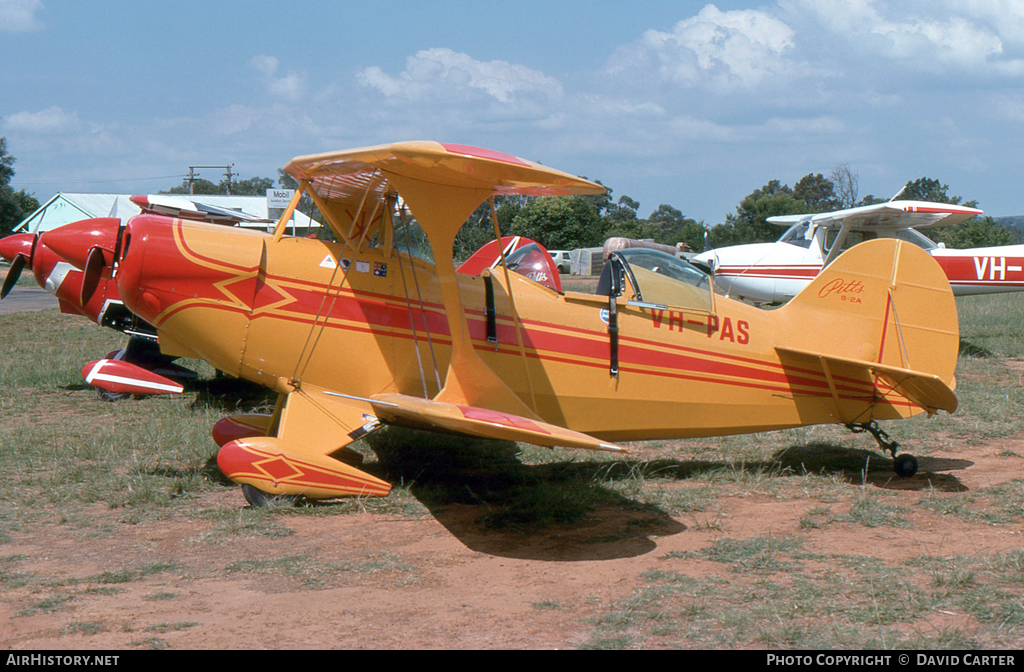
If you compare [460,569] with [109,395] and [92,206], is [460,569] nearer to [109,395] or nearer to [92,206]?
[109,395]

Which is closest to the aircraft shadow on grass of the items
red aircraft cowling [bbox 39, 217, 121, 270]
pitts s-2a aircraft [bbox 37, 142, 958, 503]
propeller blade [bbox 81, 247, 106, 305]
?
pitts s-2a aircraft [bbox 37, 142, 958, 503]

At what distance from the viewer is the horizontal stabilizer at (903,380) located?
631 centimetres

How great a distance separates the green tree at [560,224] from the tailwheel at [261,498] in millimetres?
45197

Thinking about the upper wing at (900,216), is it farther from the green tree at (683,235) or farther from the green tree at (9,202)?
the green tree at (9,202)

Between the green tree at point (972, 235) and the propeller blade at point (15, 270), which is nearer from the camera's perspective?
the propeller blade at point (15, 270)

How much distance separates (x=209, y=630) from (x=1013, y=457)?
7.17 metres

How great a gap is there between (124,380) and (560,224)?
144 feet

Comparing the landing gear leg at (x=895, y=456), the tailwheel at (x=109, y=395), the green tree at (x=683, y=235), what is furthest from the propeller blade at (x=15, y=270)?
the green tree at (x=683, y=235)

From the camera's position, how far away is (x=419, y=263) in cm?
609

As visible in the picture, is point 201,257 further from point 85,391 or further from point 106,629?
point 85,391

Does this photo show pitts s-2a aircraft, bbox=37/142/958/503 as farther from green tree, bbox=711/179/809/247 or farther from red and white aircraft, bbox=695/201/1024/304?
green tree, bbox=711/179/809/247

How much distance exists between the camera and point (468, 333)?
19.2 feet

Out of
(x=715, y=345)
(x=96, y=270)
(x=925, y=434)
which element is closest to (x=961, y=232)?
(x=925, y=434)
